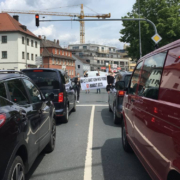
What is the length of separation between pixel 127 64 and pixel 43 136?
5550 inches

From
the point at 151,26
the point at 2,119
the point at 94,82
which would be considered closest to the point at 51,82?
the point at 2,119

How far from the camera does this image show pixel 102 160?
5062 mm

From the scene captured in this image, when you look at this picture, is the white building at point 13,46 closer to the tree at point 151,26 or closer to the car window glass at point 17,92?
the tree at point 151,26

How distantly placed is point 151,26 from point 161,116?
3540cm

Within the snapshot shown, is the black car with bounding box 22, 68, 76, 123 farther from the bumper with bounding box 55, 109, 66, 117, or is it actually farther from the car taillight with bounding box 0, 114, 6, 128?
the car taillight with bounding box 0, 114, 6, 128

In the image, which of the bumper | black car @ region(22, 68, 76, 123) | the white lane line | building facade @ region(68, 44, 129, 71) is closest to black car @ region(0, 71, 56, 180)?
the white lane line

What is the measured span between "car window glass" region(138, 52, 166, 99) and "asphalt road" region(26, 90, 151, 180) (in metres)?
1.36

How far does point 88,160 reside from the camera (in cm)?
505

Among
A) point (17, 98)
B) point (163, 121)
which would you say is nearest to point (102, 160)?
point (17, 98)

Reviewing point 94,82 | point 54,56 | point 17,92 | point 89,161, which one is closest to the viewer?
point 17,92

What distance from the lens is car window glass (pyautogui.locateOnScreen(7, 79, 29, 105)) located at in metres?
3.50

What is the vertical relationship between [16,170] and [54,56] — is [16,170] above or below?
below

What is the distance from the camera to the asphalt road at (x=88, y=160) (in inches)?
169

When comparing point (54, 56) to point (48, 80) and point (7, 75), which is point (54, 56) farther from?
point (7, 75)
